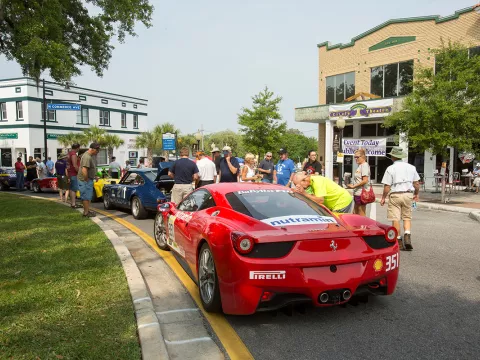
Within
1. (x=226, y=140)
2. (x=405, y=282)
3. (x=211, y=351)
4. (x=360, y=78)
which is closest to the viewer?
(x=211, y=351)

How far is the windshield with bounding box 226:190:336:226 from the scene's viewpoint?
3939 mm

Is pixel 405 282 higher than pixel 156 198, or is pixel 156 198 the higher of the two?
pixel 156 198

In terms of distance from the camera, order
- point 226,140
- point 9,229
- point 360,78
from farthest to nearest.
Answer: point 226,140 → point 360,78 → point 9,229

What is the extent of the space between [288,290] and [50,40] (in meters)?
12.6

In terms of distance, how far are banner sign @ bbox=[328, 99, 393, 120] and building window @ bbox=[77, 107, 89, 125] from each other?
1110 inches

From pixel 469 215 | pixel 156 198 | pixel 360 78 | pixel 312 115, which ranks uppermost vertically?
pixel 360 78

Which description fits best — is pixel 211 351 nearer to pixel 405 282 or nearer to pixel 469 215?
pixel 405 282

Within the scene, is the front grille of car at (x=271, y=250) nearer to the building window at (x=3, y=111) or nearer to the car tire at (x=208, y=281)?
the car tire at (x=208, y=281)

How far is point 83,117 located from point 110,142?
12.5ft

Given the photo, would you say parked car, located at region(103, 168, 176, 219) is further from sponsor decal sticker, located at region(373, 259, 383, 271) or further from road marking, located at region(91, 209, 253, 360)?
sponsor decal sticker, located at region(373, 259, 383, 271)

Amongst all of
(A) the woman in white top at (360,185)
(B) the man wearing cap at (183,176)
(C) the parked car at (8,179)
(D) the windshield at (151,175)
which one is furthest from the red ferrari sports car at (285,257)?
(C) the parked car at (8,179)

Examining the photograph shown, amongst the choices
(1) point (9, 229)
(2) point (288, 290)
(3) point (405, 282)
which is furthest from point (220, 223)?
(1) point (9, 229)

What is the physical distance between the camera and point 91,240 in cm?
688

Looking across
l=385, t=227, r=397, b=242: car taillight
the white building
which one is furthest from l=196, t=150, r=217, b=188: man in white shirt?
the white building
